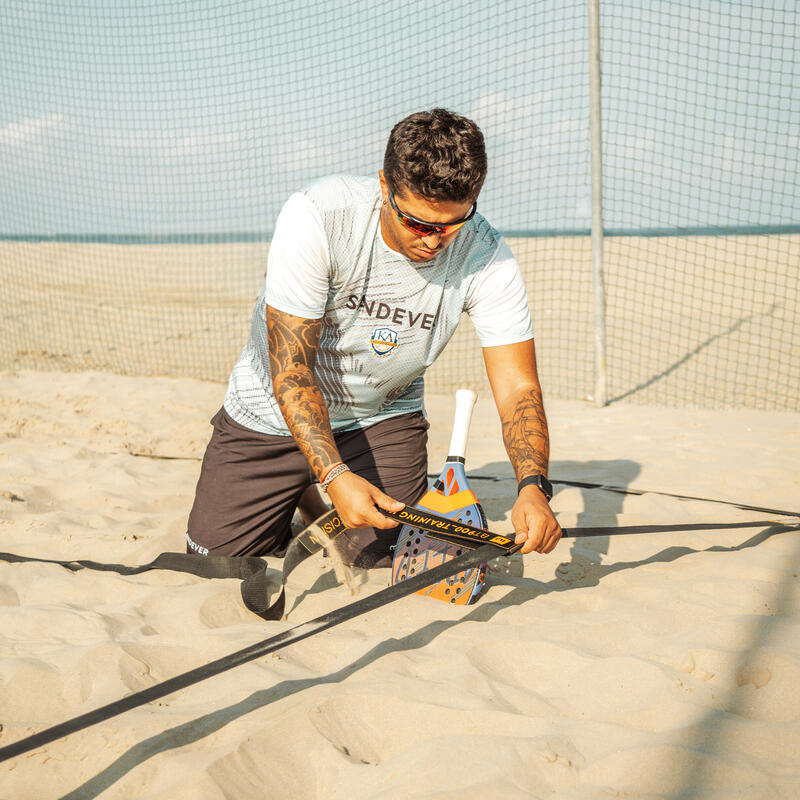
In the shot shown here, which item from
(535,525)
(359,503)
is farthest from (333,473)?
(535,525)

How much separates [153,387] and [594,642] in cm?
502

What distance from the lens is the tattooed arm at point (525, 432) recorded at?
2068mm

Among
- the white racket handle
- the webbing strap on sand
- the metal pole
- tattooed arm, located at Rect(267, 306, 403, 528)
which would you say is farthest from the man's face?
the metal pole

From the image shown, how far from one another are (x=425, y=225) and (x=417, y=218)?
3 cm

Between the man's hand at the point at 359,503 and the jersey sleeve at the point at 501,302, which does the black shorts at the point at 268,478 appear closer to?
the jersey sleeve at the point at 501,302

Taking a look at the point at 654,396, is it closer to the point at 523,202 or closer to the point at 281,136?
the point at 523,202

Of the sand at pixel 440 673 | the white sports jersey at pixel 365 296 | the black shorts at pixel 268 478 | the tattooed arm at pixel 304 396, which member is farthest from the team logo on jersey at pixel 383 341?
the sand at pixel 440 673

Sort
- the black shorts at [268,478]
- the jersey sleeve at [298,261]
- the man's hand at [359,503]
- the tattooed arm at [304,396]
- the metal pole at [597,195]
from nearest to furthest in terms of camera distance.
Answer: the man's hand at [359,503] < the tattooed arm at [304,396] < the jersey sleeve at [298,261] < the black shorts at [268,478] < the metal pole at [597,195]

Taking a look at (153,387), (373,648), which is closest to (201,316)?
(153,387)

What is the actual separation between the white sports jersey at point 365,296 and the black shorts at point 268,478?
3.7 inches

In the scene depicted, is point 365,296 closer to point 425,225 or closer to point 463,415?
point 425,225

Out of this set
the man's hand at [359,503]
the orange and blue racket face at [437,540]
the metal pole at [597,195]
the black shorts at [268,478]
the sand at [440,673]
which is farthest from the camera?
the metal pole at [597,195]

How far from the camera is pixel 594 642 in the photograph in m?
1.93

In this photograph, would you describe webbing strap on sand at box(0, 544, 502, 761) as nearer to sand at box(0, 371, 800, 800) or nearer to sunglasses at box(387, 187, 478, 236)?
sand at box(0, 371, 800, 800)
